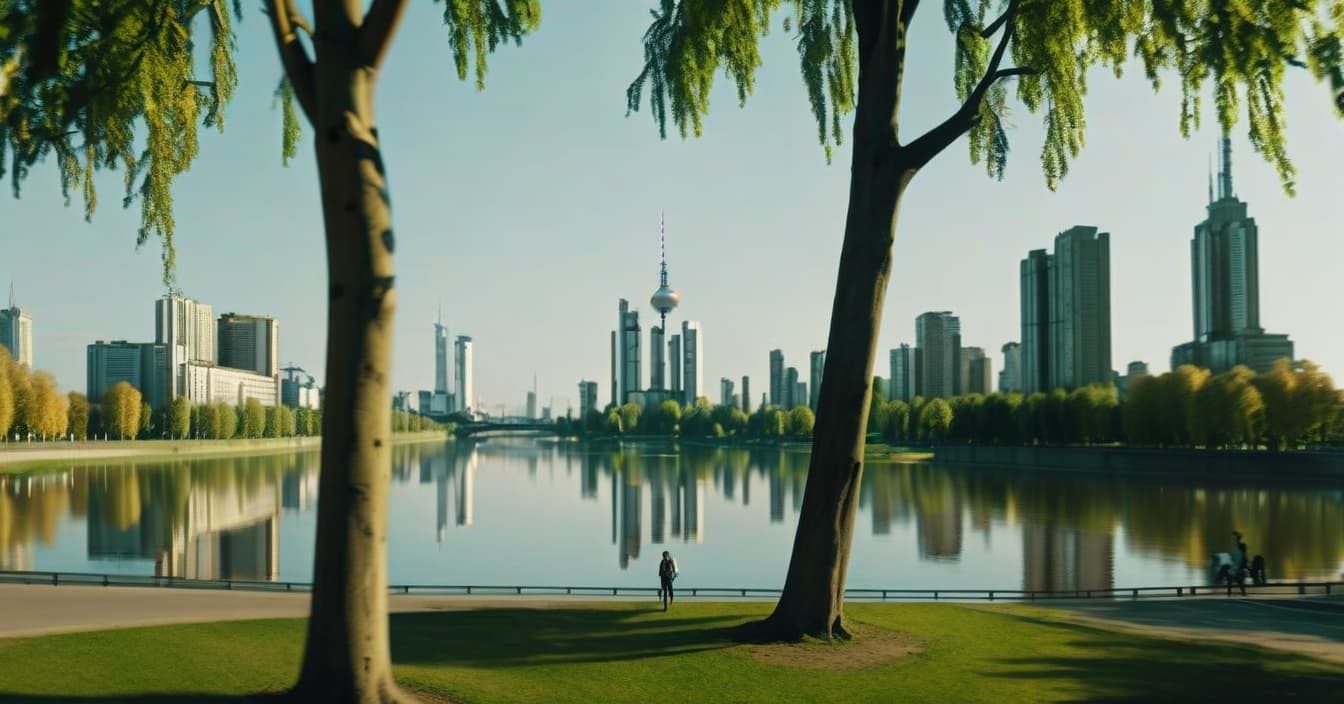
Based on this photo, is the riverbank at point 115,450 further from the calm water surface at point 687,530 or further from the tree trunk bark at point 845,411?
the tree trunk bark at point 845,411

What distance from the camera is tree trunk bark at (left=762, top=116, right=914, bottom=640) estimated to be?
13.9 metres

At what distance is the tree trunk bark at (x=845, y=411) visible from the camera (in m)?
13.9

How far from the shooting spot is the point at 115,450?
116m

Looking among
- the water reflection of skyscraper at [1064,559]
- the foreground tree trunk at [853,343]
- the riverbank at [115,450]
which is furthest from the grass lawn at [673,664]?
the riverbank at [115,450]

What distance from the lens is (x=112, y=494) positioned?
67.6 meters

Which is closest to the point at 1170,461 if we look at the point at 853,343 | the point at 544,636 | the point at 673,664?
the point at 853,343

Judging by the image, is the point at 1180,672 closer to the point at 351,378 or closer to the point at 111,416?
the point at 351,378

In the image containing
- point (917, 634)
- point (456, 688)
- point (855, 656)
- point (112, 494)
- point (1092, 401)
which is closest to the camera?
point (456, 688)

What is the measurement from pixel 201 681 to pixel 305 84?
6.43m

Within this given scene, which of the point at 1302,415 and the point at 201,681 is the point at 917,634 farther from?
the point at 1302,415

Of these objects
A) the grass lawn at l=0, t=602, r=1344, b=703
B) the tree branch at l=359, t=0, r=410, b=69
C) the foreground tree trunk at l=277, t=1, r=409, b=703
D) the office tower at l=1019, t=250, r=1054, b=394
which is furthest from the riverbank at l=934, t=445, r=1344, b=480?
the tree branch at l=359, t=0, r=410, b=69

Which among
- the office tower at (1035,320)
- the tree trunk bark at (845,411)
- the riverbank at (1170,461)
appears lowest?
the riverbank at (1170,461)

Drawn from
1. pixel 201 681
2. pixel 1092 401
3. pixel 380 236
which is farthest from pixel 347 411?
pixel 1092 401

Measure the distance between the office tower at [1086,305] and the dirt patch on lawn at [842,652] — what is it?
498 feet
